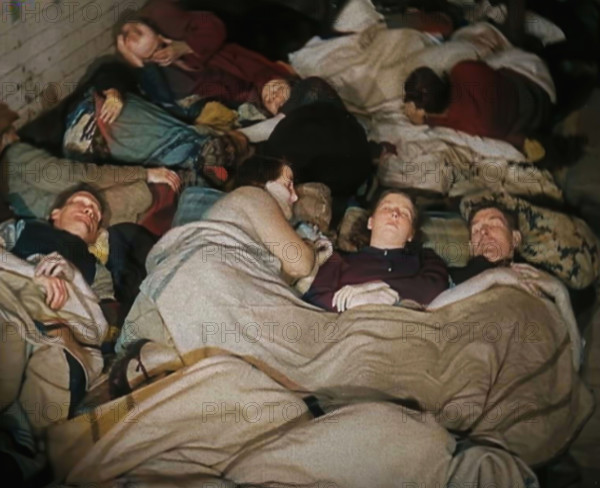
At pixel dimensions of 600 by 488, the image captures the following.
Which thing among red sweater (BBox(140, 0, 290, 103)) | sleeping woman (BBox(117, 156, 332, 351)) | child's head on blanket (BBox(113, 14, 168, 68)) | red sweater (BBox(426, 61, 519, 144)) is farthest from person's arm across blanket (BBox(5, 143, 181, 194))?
red sweater (BBox(426, 61, 519, 144))

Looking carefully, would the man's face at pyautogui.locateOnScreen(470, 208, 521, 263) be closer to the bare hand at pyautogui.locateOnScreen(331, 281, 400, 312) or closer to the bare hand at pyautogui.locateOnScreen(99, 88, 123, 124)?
the bare hand at pyautogui.locateOnScreen(331, 281, 400, 312)

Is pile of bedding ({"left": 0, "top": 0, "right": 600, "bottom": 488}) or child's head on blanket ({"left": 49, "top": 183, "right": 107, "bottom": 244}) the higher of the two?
child's head on blanket ({"left": 49, "top": 183, "right": 107, "bottom": 244})

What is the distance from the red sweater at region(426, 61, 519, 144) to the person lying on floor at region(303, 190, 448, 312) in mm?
761

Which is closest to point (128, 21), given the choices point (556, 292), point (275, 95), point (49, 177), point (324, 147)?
point (275, 95)

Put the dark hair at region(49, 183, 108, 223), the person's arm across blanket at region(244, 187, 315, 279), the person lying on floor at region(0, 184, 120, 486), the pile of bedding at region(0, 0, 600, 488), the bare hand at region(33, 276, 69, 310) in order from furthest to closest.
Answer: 1. the dark hair at region(49, 183, 108, 223)
2. the person's arm across blanket at region(244, 187, 315, 279)
3. the bare hand at region(33, 276, 69, 310)
4. the person lying on floor at region(0, 184, 120, 486)
5. the pile of bedding at region(0, 0, 600, 488)

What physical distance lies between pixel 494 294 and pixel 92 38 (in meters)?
2.72

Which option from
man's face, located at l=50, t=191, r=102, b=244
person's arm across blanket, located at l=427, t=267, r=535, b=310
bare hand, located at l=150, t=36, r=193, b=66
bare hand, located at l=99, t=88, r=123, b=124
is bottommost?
person's arm across blanket, located at l=427, t=267, r=535, b=310

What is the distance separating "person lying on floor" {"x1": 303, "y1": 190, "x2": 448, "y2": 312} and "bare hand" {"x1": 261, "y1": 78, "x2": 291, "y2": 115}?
0.93 meters

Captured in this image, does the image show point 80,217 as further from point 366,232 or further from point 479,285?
point 479,285

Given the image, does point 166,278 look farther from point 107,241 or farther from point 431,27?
point 431,27

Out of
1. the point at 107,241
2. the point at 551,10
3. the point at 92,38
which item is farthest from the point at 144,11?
the point at 551,10

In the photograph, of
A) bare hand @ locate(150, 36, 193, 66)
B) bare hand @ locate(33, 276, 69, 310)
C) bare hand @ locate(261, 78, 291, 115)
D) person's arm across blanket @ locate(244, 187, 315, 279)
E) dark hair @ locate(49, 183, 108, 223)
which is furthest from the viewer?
bare hand @ locate(150, 36, 193, 66)

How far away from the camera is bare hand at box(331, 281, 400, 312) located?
18.5 feet

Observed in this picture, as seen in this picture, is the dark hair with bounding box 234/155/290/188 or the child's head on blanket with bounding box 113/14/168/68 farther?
the child's head on blanket with bounding box 113/14/168/68
